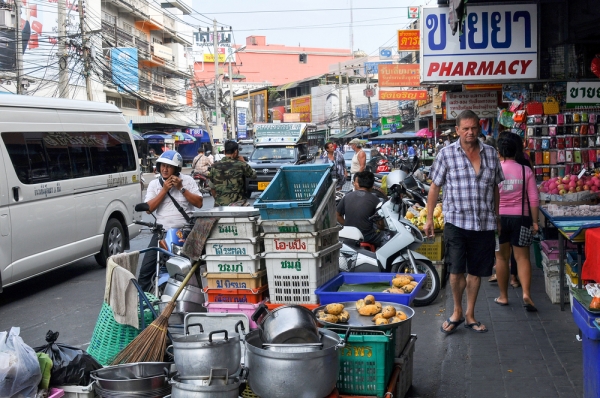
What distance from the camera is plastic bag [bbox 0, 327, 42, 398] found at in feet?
12.7

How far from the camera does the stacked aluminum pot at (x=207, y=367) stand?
369 centimetres

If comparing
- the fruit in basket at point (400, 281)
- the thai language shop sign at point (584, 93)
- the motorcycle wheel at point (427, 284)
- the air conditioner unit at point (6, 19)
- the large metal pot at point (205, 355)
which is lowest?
the motorcycle wheel at point (427, 284)

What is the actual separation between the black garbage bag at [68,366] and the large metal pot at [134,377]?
0.14 metres

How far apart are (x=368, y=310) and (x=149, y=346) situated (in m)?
1.51

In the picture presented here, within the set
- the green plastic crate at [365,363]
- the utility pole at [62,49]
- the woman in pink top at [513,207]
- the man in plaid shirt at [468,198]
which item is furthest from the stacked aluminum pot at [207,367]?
the utility pole at [62,49]

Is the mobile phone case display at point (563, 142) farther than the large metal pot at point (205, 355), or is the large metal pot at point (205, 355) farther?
the mobile phone case display at point (563, 142)

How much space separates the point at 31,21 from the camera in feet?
115

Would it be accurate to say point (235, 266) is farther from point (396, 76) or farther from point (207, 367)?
point (396, 76)

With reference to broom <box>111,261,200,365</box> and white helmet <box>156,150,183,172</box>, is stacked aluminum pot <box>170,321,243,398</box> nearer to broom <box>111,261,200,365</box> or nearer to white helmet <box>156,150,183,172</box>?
broom <box>111,261,200,365</box>

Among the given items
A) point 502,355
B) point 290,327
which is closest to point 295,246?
point 290,327

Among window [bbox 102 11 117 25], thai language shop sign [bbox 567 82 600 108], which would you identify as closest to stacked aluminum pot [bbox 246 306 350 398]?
thai language shop sign [bbox 567 82 600 108]

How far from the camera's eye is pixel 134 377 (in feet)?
13.7

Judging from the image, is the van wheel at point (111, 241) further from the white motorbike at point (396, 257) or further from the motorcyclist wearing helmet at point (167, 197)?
the white motorbike at point (396, 257)

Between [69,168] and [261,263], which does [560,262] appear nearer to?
[261,263]
